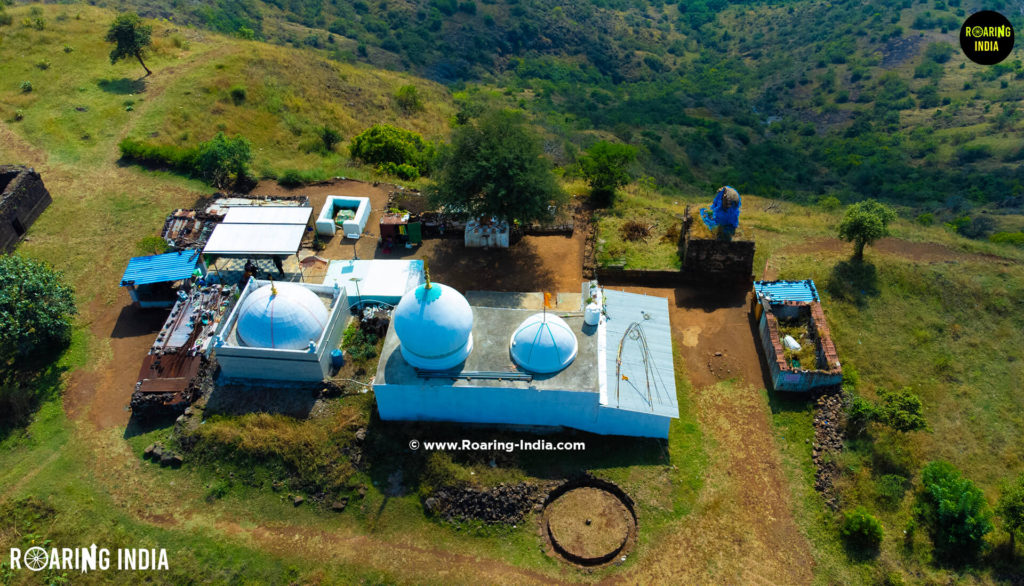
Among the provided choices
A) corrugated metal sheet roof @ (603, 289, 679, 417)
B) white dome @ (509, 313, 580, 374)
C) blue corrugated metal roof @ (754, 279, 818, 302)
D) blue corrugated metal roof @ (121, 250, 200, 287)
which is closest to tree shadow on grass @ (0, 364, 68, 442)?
blue corrugated metal roof @ (121, 250, 200, 287)

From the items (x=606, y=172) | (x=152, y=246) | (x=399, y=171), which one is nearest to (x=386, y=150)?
(x=399, y=171)

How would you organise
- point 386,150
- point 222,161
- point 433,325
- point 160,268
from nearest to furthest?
point 433,325
point 160,268
point 222,161
point 386,150

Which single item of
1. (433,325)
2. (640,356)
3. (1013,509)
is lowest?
(640,356)

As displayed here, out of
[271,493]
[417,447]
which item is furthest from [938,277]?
[271,493]

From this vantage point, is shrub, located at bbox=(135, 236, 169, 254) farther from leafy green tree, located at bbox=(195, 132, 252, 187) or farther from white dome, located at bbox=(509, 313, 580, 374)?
white dome, located at bbox=(509, 313, 580, 374)

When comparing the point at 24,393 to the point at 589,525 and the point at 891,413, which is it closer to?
the point at 589,525

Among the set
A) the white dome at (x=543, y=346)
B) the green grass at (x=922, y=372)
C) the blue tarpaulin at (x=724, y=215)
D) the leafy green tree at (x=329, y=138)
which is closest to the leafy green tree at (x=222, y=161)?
the leafy green tree at (x=329, y=138)
